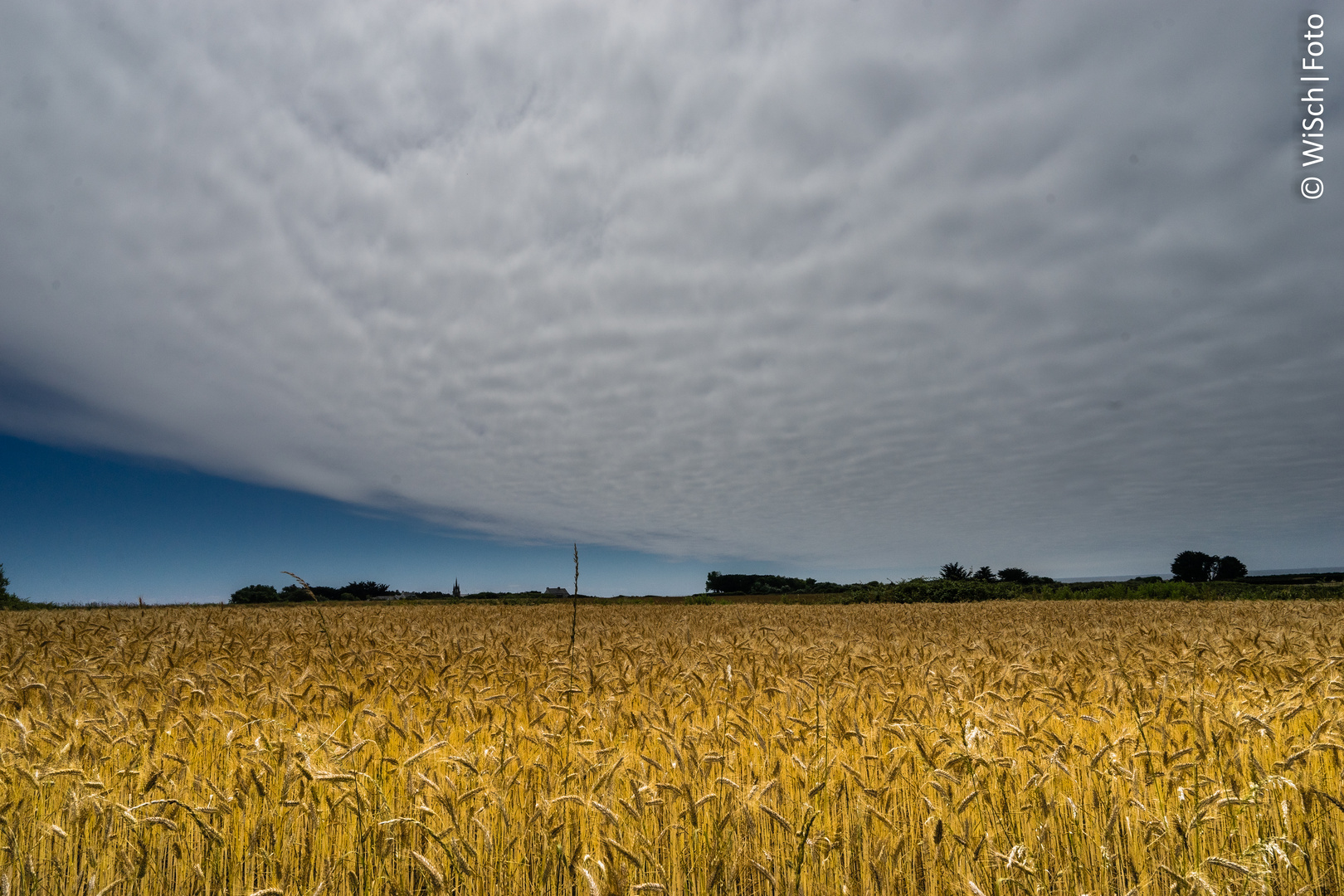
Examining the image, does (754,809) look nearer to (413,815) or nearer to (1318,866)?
(413,815)

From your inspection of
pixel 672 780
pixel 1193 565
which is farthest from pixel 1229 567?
pixel 672 780

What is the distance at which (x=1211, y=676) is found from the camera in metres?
6.76

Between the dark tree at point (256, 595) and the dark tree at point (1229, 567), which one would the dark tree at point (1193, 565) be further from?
the dark tree at point (256, 595)

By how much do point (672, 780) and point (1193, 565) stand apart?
90.4 meters

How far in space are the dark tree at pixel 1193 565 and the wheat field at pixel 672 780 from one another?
262ft

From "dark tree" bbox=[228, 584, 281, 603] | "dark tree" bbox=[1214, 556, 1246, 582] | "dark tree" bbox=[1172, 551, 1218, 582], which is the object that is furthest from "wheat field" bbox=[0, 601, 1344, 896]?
"dark tree" bbox=[1172, 551, 1218, 582]

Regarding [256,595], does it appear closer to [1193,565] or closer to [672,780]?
[672,780]

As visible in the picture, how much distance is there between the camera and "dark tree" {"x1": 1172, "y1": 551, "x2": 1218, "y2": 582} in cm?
6788

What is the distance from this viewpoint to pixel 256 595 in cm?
4641

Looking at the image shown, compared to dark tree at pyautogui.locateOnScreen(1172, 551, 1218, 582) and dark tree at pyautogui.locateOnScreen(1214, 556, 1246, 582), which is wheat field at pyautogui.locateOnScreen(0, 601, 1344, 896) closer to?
dark tree at pyautogui.locateOnScreen(1214, 556, 1246, 582)

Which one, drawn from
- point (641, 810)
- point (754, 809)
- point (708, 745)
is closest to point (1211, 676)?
point (708, 745)

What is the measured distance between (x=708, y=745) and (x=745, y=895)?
→ 1644 millimetres

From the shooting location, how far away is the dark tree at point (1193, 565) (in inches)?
2672

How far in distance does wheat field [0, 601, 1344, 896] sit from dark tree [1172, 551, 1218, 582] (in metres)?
79.8
